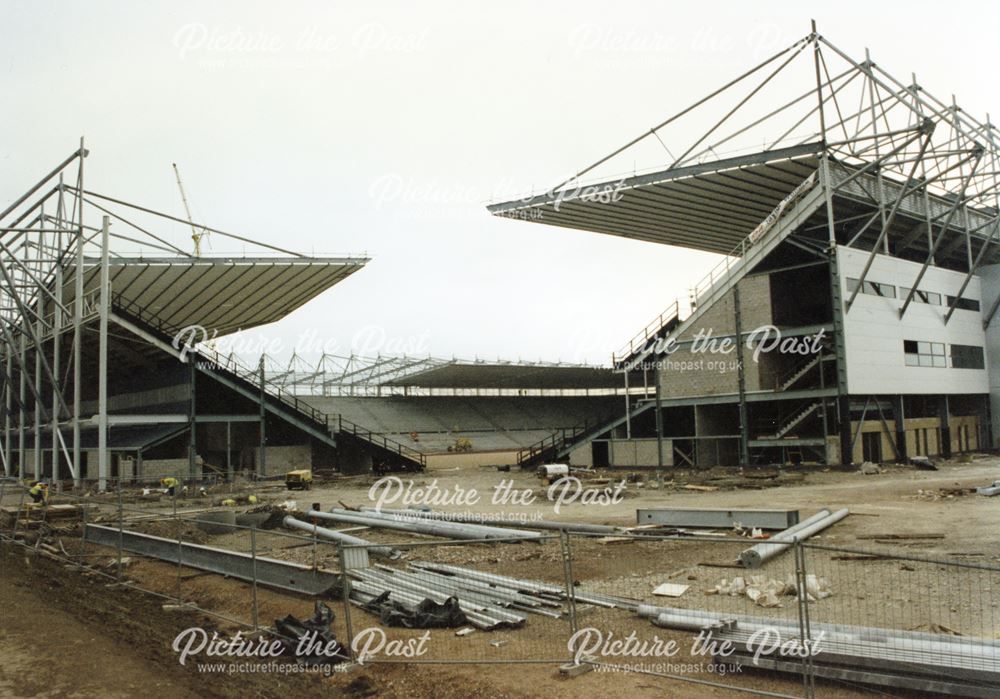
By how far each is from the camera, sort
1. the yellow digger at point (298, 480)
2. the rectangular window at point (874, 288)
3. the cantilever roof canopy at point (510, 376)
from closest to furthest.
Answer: the yellow digger at point (298, 480)
the rectangular window at point (874, 288)
the cantilever roof canopy at point (510, 376)

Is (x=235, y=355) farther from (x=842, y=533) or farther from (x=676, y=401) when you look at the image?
(x=842, y=533)

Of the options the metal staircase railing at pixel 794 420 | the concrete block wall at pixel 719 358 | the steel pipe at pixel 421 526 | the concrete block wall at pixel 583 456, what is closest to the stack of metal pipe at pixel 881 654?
the steel pipe at pixel 421 526

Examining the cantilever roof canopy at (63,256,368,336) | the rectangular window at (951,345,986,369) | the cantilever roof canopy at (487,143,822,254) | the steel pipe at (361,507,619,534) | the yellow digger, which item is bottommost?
the yellow digger

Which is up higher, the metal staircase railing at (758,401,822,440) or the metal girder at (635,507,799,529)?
the metal staircase railing at (758,401,822,440)

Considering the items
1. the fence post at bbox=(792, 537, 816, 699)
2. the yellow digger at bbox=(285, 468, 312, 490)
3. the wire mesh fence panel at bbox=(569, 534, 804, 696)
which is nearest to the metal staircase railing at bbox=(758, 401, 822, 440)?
the yellow digger at bbox=(285, 468, 312, 490)

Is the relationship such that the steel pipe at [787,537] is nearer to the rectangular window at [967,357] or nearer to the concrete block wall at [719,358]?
the concrete block wall at [719,358]

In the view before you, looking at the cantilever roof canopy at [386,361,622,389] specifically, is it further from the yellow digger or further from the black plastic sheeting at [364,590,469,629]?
the black plastic sheeting at [364,590,469,629]

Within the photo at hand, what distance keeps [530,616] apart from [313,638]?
2.80m

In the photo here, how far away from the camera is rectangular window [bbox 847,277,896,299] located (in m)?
36.7

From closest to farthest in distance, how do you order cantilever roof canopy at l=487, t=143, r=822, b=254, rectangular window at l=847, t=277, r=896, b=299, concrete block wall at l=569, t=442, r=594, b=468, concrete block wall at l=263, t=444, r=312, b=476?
1. cantilever roof canopy at l=487, t=143, r=822, b=254
2. rectangular window at l=847, t=277, r=896, b=299
3. concrete block wall at l=569, t=442, r=594, b=468
4. concrete block wall at l=263, t=444, r=312, b=476

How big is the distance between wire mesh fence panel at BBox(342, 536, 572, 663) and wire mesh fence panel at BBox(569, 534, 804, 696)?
472mm

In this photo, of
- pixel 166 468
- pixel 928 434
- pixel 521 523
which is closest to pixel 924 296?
pixel 928 434

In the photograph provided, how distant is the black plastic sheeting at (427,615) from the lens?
10.2m

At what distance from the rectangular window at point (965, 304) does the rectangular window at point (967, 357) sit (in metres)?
2.21
